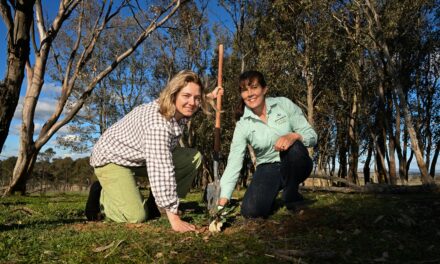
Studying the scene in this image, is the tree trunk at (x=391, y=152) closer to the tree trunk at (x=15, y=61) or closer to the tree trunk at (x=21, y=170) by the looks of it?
the tree trunk at (x=21, y=170)

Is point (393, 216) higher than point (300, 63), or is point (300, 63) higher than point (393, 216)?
point (300, 63)

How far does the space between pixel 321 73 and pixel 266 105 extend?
17.6 m

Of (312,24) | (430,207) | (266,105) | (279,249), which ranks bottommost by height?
(279,249)

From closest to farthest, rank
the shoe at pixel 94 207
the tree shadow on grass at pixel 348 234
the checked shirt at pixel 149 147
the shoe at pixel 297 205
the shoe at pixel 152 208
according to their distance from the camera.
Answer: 1. the tree shadow on grass at pixel 348 234
2. the checked shirt at pixel 149 147
3. the shoe at pixel 297 205
4. the shoe at pixel 94 207
5. the shoe at pixel 152 208

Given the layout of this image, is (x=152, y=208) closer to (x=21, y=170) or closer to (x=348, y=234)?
(x=348, y=234)

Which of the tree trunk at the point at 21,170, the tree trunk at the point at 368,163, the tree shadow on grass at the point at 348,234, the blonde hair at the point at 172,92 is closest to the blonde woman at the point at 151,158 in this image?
the blonde hair at the point at 172,92

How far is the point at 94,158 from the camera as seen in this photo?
433cm

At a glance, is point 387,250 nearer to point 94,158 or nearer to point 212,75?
point 94,158

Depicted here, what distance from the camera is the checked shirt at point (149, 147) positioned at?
3.47 metres

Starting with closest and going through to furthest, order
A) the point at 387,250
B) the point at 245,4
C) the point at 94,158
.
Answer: the point at 387,250
the point at 94,158
the point at 245,4

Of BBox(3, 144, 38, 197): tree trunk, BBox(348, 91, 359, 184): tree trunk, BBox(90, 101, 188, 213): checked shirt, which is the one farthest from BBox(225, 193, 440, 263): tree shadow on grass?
BBox(348, 91, 359, 184): tree trunk

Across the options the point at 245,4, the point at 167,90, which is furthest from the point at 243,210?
the point at 245,4

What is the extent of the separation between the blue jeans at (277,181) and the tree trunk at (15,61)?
Answer: 2634 mm

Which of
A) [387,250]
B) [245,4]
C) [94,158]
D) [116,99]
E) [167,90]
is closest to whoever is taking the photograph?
[387,250]
